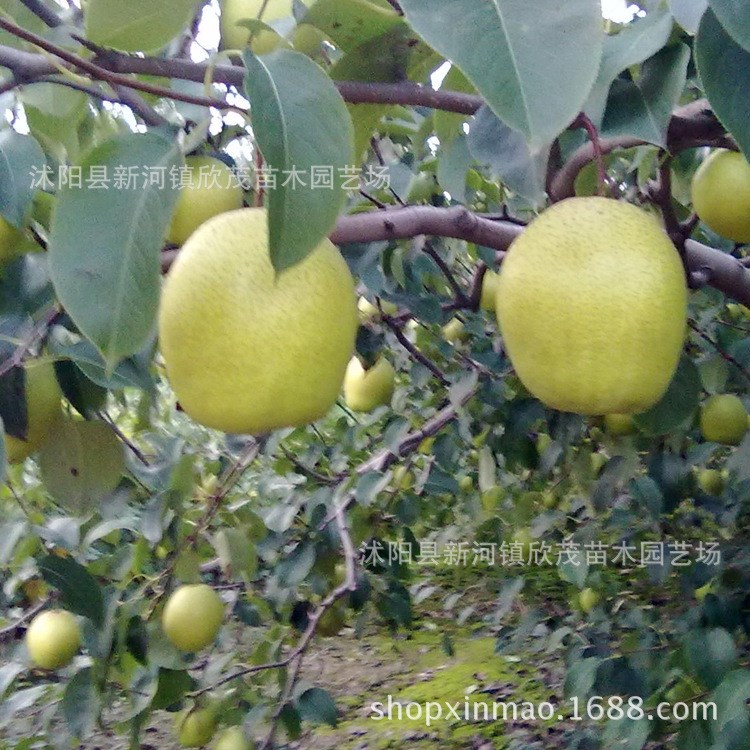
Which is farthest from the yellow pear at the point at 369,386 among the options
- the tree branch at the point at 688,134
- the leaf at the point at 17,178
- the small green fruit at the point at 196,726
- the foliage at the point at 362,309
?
the tree branch at the point at 688,134

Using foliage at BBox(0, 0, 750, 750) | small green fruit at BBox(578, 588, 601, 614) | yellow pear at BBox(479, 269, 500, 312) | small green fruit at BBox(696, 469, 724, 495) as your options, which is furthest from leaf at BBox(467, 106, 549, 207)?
small green fruit at BBox(578, 588, 601, 614)

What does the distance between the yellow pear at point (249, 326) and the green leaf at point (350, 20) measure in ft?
0.59

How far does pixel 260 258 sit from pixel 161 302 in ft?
0.33

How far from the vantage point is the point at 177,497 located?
4.72ft

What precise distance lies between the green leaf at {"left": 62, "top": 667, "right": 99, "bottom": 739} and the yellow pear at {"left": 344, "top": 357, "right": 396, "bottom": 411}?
1.00m

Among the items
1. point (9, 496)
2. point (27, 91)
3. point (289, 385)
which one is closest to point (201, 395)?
point (289, 385)

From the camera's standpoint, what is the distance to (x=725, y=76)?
57 cm

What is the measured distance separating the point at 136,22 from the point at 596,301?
1.53 feet

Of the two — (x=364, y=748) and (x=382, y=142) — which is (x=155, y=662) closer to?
(x=382, y=142)

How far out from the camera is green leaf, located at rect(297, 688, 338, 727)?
1722 mm

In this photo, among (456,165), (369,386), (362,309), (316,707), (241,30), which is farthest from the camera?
(369,386)

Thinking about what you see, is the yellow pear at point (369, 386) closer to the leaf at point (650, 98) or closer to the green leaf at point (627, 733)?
the green leaf at point (627, 733)

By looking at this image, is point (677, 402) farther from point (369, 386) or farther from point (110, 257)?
point (369, 386)

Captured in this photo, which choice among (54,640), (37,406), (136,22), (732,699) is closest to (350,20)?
(136,22)
